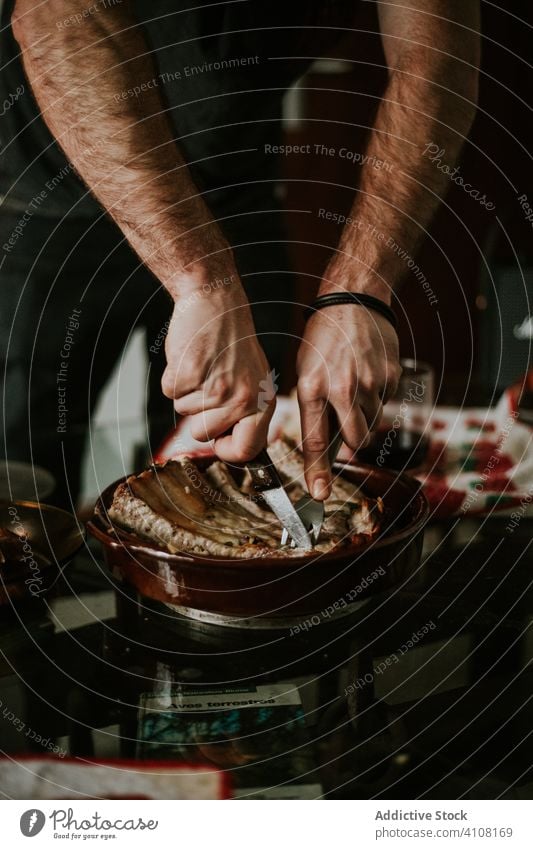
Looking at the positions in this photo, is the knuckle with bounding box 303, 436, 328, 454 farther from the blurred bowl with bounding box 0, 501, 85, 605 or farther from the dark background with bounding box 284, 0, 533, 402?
the dark background with bounding box 284, 0, 533, 402

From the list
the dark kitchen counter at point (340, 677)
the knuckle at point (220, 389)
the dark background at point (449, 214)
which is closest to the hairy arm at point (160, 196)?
the knuckle at point (220, 389)

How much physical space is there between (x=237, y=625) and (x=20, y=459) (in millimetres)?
392

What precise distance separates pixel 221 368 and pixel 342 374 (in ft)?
0.24

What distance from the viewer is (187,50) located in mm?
511

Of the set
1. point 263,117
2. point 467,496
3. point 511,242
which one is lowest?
point 467,496

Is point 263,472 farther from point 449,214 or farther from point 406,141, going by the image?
point 449,214

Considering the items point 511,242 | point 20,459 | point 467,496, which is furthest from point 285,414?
point 511,242

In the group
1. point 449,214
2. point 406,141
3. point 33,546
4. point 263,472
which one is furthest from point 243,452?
point 449,214

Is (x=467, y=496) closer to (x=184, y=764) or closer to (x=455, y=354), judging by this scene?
(x=184, y=764)

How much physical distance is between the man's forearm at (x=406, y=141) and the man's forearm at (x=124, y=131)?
0.32 ft

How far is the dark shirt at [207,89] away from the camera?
0.51 metres

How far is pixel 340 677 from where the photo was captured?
0.35 meters

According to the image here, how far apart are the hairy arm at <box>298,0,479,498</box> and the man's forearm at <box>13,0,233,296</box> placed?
8 centimetres

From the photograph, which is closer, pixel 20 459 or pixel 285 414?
pixel 285 414
